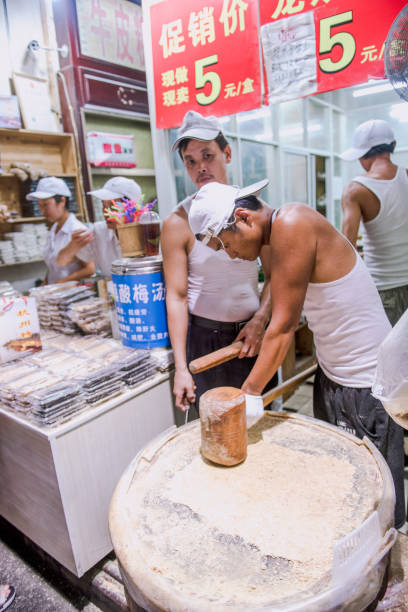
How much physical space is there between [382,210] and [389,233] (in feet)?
0.54

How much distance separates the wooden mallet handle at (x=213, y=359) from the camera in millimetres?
1469

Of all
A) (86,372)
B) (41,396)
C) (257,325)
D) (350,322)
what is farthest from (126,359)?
(350,322)

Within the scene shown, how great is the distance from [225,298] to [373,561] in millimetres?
1324

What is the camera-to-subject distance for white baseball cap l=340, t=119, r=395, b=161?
2490 mm

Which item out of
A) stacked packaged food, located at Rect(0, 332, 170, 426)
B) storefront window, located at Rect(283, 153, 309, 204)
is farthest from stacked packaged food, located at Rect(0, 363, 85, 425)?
storefront window, located at Rect(283, 153, 309, 204)

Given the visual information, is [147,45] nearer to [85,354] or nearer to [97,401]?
[85,354]

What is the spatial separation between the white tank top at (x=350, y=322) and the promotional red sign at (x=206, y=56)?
1.33 metres

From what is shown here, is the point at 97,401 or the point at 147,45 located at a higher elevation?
the point at 147,45

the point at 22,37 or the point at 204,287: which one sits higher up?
the point at 22,37

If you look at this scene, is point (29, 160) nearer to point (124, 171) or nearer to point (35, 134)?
point (35, 134)

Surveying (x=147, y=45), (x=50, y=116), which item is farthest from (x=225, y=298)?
(x=50, y=116)

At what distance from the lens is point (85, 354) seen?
2.03m

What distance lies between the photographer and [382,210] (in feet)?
8.24

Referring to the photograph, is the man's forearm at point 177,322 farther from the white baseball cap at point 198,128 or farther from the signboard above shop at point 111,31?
the signboard above shop at point 111,31
